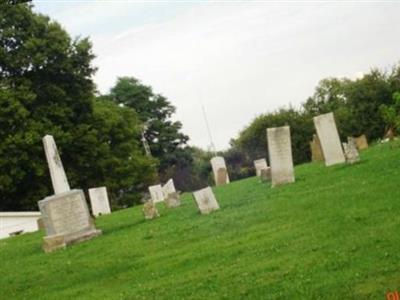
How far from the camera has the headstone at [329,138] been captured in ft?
79.4

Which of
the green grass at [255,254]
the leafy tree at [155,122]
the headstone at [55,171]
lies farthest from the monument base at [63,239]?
the leafy tree at [155,122]

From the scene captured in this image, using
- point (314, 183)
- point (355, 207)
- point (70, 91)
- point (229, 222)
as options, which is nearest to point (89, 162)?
point (70, 91)

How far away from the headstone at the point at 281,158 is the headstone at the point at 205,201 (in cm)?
325

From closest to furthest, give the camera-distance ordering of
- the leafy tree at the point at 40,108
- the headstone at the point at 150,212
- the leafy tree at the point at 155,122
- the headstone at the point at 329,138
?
the headstone at the point at 150,212 → the headstone at the point at 329,138 → the leafy tree at the point at 40,108 → the leafy tree at the point at 155,122

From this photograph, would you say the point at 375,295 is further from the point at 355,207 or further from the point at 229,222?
the point at 229,222

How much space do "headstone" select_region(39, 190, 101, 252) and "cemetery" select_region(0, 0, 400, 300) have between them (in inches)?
1.6

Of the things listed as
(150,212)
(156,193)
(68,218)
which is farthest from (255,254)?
(156,193)

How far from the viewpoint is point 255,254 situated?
36.8 feet

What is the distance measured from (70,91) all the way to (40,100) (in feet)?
6.85

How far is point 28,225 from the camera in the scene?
38.3 metres

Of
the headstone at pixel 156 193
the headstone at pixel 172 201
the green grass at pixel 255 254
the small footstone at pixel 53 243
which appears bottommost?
the green grass at pixel 255 254

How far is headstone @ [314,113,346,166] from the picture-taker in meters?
24.2

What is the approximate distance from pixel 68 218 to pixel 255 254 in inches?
410

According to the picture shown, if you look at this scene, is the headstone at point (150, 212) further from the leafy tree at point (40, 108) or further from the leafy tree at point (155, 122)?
the leafy tree at point (155, 122)
